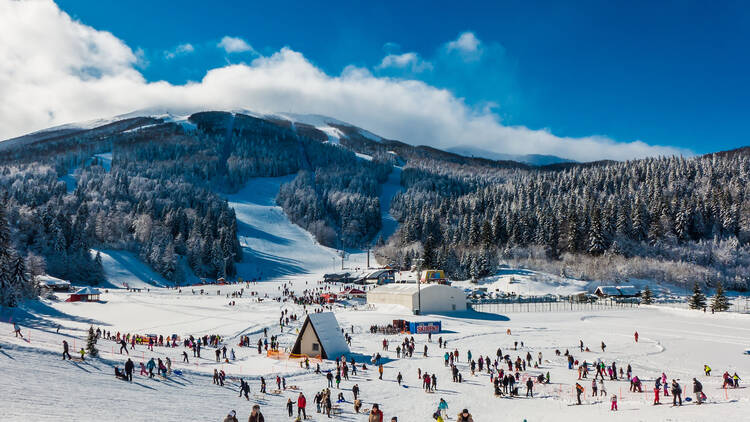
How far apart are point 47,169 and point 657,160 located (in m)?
175

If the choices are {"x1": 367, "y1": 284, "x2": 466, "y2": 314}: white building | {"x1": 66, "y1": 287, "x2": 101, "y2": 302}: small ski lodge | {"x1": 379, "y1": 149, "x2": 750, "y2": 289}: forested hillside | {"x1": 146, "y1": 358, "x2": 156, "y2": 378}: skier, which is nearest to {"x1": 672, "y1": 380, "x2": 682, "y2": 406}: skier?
{"x1": 146, "y1": 358, "x2": 156, "y2": 378}: skier

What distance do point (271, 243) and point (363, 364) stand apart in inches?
3921

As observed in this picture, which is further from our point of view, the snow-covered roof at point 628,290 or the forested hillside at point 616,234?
the forested hillside at point 616,234

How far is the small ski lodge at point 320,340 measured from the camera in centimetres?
2948

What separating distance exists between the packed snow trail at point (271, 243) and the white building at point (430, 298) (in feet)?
159

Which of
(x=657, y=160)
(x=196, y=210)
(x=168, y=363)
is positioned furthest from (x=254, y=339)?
(x=657, y=160)

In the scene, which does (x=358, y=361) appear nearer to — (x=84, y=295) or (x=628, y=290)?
(x=84, y=295)

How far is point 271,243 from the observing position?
123875 millimetres

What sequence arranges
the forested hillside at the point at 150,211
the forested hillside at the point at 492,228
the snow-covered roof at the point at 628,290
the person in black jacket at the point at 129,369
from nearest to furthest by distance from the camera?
1. the person in black jacket at the point at 129,369
2. the snow-covered roof at the point at 628,290
3. the forested hillside at the point at 150,211
4. the forested hillside at the point at 492,228

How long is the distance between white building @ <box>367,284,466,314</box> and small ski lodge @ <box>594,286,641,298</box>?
78.8 ft

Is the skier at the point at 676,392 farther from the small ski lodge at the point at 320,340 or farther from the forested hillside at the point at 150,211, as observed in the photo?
the forested hillside at the point at 150,211

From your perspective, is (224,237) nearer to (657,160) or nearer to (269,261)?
(269,261)

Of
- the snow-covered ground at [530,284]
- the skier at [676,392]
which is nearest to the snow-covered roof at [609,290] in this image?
the snow-covered ground at [530,284]

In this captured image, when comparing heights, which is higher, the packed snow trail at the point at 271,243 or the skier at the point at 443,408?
the packed snow trail at the point at 271,243
